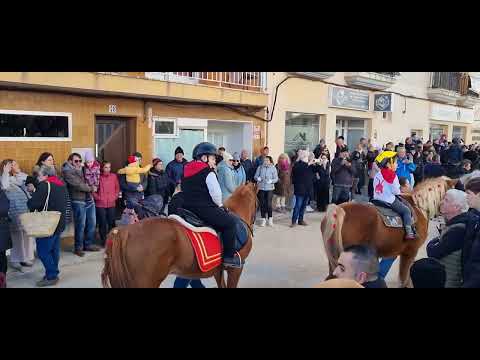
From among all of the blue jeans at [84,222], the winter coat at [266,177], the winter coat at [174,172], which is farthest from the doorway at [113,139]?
the winter coat at [266,177]

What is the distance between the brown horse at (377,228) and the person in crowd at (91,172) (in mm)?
4185

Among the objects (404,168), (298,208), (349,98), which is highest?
(349,98)

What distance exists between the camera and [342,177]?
11.5 m

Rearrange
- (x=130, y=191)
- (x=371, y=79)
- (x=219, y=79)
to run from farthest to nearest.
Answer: (x=371, y=79), (x=219, y=79), (x=130, y=191)

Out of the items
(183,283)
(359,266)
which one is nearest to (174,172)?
(183,283)

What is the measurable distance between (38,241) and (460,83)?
24109 mm

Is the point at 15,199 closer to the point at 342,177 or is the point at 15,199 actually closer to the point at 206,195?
the point at 206,195

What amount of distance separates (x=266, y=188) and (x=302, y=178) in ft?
2.94

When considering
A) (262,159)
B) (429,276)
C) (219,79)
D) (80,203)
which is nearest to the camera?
(429,276)

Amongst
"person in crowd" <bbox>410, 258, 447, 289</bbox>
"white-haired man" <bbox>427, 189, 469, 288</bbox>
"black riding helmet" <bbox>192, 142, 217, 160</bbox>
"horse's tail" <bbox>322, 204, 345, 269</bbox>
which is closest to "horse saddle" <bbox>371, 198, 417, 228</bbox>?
"horse's tail" <bbox>322, 204, 345, 269</bbox>

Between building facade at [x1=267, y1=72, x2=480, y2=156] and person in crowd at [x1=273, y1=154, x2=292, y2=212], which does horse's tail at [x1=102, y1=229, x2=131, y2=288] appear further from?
building facade at [x1=267, y1=72, x2=480, y2=156]

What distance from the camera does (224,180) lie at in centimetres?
967

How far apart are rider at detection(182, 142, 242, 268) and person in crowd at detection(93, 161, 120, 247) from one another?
3348 millimetres
